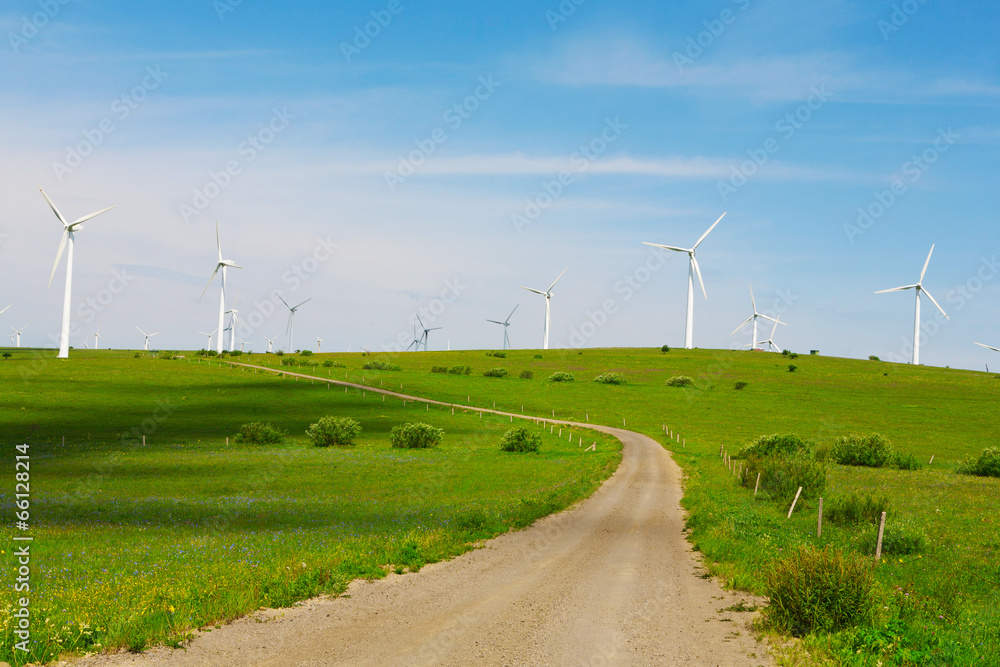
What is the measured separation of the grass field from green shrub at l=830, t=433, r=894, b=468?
827 inches

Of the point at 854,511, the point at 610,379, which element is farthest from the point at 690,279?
the point at 854,511

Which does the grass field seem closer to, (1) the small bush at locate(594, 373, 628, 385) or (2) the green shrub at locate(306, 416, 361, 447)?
(2) the green shrub at locate(306, 416, 361, 447)

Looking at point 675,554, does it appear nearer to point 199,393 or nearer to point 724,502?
point 724,502

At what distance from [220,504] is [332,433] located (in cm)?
3635

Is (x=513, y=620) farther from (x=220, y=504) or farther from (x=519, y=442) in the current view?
(x=519, y=442)

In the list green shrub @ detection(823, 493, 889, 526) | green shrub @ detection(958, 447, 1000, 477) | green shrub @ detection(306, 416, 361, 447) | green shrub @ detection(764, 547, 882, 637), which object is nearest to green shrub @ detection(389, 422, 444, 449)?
green shrub @ detection(306, 416, 361, 447)

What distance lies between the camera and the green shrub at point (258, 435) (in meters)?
67.0

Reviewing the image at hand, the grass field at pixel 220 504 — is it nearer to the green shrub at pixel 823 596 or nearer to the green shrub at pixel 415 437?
the green shrub at pixel 415 437

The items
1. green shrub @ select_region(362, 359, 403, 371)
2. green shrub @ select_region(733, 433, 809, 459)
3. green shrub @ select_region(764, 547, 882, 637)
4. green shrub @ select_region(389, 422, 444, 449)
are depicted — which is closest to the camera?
green shrub @ select_region(764, 547, 882, 637)

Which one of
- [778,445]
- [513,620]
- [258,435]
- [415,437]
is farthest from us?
[258,435]

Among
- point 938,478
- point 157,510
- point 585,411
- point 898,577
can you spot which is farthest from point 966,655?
point 585,411

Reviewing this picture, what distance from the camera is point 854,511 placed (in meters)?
28.2

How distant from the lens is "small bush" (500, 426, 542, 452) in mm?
62781

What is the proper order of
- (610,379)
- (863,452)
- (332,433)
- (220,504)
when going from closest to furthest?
(220,504) → (863,452) → (332,433) → (610,379)
